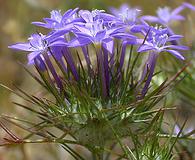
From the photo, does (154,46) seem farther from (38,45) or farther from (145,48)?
(38,45)

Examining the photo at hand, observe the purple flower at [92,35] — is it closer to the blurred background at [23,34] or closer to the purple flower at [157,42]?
the purple flower at [157,42]

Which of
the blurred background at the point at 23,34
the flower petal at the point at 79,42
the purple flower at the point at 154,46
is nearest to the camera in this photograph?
the flower petal at the point at 79,42

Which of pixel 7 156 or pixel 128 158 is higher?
pixel 7 156

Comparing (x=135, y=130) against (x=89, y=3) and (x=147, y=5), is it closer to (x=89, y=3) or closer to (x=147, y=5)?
(x=89, y=3)

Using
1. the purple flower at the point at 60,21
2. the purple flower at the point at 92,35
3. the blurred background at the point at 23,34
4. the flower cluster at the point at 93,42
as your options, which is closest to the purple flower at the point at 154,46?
the flower cluster at the point at 93,42

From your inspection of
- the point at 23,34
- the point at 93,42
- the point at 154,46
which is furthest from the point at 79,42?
the point at 23,34

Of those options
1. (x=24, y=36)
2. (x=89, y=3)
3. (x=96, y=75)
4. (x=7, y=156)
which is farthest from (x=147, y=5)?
(x=96, y=75)

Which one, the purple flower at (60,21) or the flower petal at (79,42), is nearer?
the flower petal at (79,42)

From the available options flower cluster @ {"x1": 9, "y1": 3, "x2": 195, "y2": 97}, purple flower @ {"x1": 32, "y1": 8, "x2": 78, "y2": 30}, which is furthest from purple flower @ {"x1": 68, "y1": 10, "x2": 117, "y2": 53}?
purple flower @ {"x1": 32, "y1": 8, "x2": 78, "y2": 30}

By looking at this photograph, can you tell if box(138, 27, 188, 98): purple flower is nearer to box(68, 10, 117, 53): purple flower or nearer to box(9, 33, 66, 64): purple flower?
box(68, 10, 117, 53): purple flower
